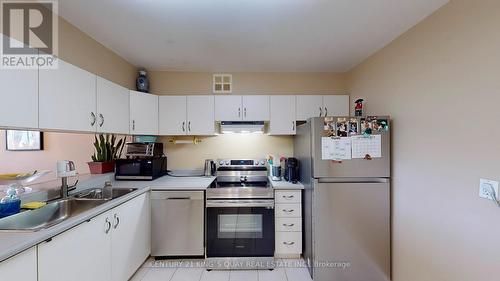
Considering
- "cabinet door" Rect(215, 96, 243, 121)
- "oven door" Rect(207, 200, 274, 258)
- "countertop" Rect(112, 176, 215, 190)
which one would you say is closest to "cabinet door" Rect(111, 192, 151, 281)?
"countertop" Rect(112, 176, 215, 190)

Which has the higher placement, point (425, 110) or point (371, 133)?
Answer: point (425, 110)

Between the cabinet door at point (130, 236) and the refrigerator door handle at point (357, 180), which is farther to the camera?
the refrigerator door handle at point (357, 180)

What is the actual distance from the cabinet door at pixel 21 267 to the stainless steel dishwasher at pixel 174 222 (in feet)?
4.34

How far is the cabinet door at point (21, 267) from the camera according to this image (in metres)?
1.03

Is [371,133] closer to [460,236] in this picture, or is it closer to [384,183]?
[384,183]

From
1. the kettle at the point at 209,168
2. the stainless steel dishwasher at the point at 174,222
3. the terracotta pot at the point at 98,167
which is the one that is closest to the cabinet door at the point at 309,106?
the kettle at the point at 209,168

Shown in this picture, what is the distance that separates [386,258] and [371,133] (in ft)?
4.05

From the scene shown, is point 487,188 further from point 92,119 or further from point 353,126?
point 92,119

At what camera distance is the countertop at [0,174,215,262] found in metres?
1.09

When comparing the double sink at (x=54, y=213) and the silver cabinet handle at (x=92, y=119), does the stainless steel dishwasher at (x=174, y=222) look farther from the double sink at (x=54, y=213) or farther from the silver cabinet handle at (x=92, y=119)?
the silver cabinet handle at (x=92, y=119)

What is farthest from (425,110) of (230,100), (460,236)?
(230,100)

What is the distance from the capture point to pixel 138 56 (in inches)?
104

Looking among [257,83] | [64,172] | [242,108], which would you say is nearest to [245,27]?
[242,108]

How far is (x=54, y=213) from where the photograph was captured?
1.79m
